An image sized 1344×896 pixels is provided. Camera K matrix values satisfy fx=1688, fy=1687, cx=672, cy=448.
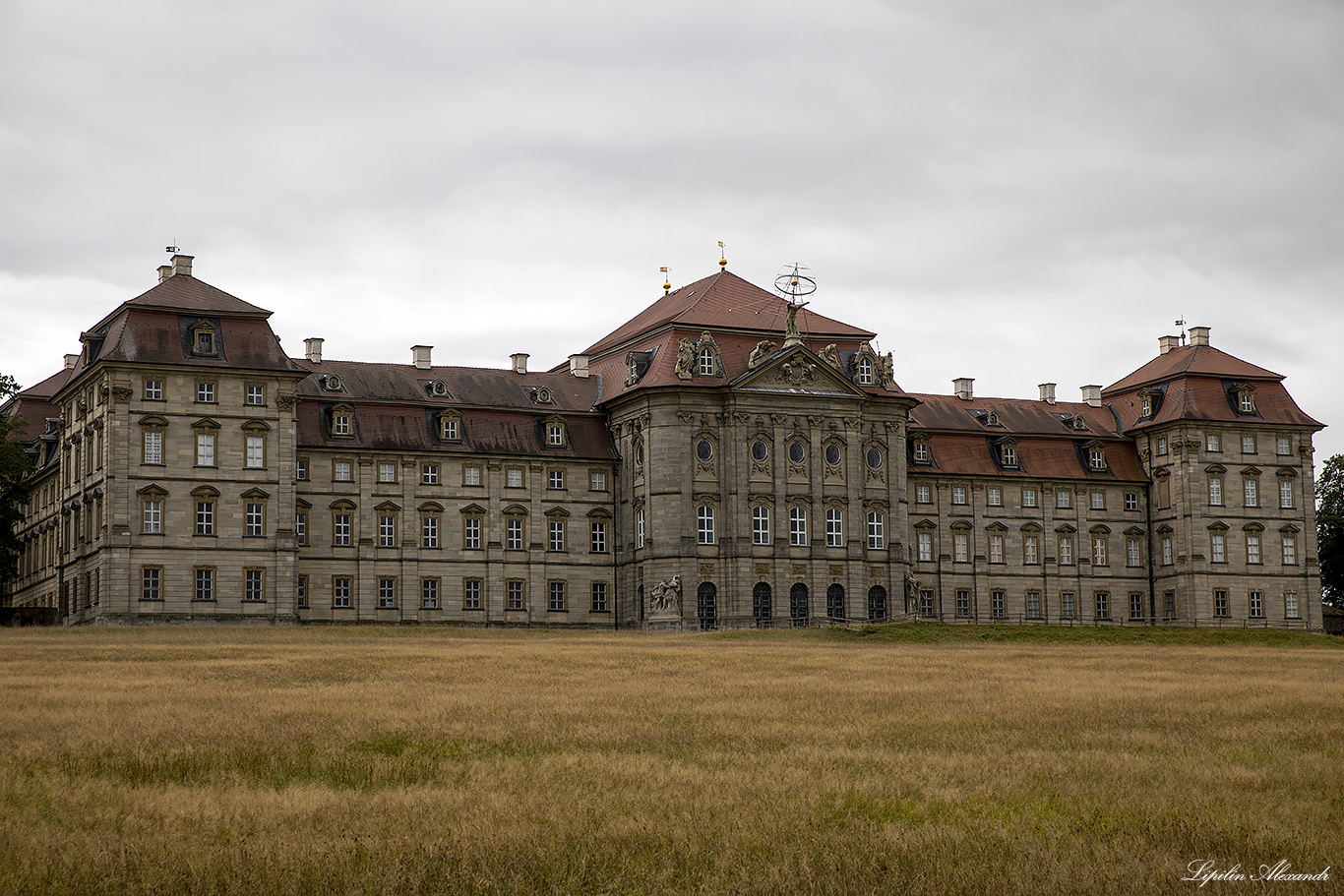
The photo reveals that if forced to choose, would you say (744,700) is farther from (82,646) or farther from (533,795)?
(82,646)

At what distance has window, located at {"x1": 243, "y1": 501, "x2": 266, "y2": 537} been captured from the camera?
289 ft

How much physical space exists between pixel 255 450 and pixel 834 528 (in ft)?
108

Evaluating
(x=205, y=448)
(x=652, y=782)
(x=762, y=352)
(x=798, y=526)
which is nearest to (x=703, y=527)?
(x=798, y=526)

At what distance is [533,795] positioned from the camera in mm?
22453

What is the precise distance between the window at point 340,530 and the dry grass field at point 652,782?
160 ft

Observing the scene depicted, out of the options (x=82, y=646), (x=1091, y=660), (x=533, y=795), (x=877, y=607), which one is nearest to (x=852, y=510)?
(x=877, y=607)

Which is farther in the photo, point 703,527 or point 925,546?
point 925,546

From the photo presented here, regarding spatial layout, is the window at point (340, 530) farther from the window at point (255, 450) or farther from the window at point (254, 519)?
the window at point (255, 450)

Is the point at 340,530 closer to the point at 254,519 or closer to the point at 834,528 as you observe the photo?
the point at 254,519

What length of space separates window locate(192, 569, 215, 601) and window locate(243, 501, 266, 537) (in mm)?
2936

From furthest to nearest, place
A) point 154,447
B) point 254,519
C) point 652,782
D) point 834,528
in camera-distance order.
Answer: point 834,528 → point 254,519 → point 154,447 → point 652,782

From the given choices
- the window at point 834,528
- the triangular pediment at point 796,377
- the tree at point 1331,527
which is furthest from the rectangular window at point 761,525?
the tree at point 1331,527

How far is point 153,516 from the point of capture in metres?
86.1

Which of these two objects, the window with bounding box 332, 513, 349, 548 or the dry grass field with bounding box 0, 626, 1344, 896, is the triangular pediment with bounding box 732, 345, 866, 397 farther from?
the dry grass field with bounding box 0, 626, 1344, 896
